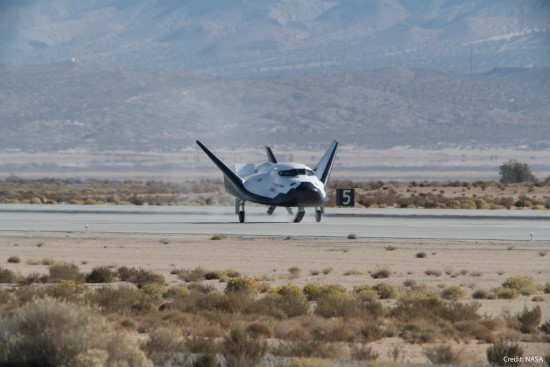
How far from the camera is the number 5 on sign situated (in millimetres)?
74500

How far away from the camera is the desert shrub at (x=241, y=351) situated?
1806 centimetres

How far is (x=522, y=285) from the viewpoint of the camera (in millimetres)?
31500

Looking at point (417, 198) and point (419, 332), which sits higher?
point (417, 198)

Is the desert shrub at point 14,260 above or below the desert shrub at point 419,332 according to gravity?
above

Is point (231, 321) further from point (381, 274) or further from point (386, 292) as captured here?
point (381, 274)

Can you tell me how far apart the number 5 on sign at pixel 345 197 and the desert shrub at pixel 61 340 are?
56444mm

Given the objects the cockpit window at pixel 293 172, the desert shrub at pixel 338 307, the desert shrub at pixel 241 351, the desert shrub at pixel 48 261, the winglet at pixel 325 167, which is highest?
the winglet at pixel 325 167

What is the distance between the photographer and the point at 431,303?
26.3 metres

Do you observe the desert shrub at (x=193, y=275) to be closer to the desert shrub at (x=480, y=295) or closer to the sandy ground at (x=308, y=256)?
the sandy ground at (x=308, y=256)

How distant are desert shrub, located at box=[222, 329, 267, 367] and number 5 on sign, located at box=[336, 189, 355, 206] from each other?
54.9 metres

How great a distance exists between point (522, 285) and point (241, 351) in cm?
1454

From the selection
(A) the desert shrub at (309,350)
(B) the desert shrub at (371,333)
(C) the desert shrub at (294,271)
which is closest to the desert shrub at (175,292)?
(C) the desert shrub at (294,271)

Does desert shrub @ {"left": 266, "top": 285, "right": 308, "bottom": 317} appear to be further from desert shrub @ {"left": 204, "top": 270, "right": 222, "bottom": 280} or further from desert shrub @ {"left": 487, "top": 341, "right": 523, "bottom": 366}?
desert shrub @ {"left": 487, "top": 341, "right": 523, "bottom": 366}

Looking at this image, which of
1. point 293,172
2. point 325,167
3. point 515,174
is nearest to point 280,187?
point 293,172
